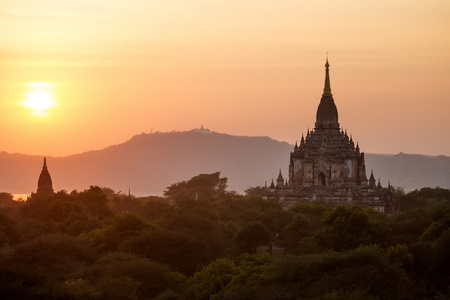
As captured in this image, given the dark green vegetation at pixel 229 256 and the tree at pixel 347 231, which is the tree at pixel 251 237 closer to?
the dark green vegetation at pixel 229 256

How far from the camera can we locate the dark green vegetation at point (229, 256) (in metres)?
59.9

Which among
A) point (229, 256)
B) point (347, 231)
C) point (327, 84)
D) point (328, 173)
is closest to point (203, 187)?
point (327, 84)

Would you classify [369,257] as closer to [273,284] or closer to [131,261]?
[273,284]

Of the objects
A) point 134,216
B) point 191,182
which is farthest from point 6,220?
point 191,182

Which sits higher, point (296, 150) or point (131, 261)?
point (296, 150)

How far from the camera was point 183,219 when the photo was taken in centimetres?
8475

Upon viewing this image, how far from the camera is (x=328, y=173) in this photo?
12862 cm

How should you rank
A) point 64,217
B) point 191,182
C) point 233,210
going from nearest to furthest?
point 64,217 → point 233,210 → point 191,182

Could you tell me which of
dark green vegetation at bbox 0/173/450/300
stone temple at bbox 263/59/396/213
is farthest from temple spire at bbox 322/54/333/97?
dark green vegetation at bbox 0/173/450/300

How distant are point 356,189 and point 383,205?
4526mm

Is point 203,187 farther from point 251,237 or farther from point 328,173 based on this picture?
point 251,237

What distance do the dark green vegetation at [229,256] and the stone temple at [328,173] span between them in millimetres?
21443

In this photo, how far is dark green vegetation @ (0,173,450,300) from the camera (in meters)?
59.9

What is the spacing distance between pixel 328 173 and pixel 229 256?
51.3 metres
